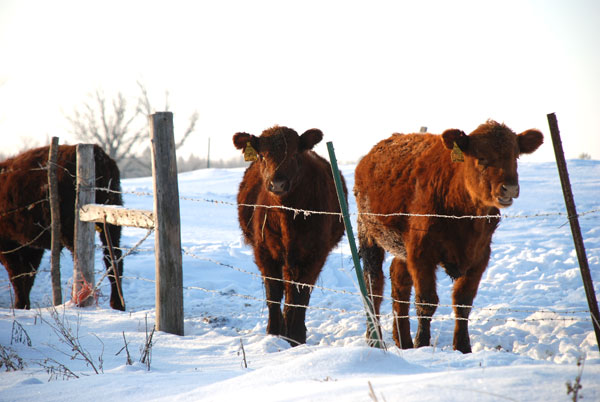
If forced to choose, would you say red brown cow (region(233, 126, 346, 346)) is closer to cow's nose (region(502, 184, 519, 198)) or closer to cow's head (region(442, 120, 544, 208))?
cow's head (region(442, 120, 544, 208))

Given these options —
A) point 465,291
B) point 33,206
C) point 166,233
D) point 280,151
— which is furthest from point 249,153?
point 33,206

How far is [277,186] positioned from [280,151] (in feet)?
1.65

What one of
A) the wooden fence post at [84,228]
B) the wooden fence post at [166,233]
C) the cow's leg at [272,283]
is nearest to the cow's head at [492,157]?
the cow's leg at [272,283]

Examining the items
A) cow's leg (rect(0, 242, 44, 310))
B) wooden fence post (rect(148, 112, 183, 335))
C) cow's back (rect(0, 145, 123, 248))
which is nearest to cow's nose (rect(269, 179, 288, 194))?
wooden fence post (rect(148, 112, 183, 335))

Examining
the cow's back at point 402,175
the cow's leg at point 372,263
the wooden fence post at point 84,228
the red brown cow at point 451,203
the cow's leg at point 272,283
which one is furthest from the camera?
the wooden fence post at point 84,228

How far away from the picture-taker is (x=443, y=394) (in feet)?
6.40

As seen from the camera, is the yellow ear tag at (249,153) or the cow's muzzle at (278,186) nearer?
the cow's muzzle at (278,186)

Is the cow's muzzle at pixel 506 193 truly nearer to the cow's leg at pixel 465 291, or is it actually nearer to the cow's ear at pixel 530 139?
the cow's ear at pixel 530 139

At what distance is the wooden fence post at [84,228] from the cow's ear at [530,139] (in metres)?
5.13

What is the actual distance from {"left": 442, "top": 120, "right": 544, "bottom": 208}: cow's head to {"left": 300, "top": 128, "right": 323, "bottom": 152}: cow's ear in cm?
165

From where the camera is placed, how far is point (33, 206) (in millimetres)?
7648

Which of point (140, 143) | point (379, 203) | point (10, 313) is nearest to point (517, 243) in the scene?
point (379, 203)

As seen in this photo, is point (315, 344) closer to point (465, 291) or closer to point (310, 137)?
point (465, 291)

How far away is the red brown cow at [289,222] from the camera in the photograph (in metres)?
5.58
